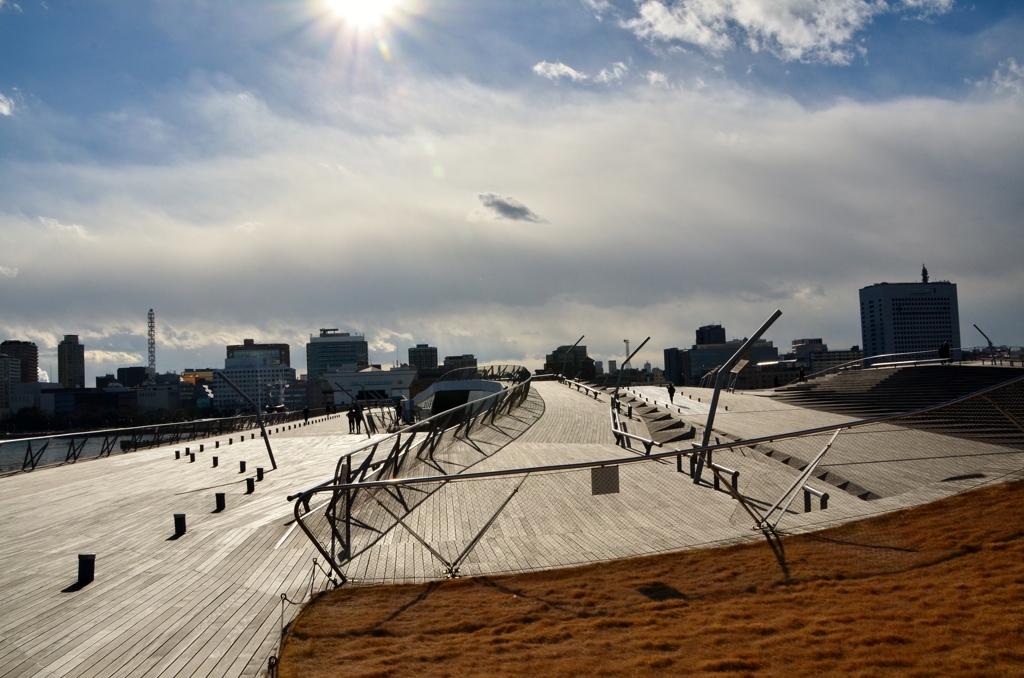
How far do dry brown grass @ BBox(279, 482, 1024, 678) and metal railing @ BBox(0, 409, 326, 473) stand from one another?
1879cm

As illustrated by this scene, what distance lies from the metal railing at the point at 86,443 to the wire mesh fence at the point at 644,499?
17.6 m

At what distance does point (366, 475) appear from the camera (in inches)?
421

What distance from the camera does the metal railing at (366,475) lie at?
816 cm

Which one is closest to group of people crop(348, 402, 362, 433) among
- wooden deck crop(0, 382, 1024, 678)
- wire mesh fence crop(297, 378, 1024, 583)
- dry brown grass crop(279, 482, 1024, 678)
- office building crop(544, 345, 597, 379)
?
wooden deck crop(0, 382, 1024, 678)

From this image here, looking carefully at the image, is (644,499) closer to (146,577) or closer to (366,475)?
(366,475)

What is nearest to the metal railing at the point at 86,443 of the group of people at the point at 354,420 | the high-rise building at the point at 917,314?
the group of people at the point at 354,420

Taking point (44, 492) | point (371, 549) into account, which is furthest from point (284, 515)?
point (44, 492)

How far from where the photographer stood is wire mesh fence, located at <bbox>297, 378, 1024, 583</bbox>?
823 centimetres

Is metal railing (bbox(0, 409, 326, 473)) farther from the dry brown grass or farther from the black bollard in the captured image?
the dry brown grass

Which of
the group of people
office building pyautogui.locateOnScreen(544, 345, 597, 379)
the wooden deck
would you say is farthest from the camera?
office building pyautogui.locateOnScreen(544, 345, 597, 379)

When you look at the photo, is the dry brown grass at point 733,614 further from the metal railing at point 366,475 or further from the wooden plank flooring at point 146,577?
the wooden plank flooring at point 146,577

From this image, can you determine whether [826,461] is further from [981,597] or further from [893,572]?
[981,597]

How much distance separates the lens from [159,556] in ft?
33.9

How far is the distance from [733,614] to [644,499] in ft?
8.73
